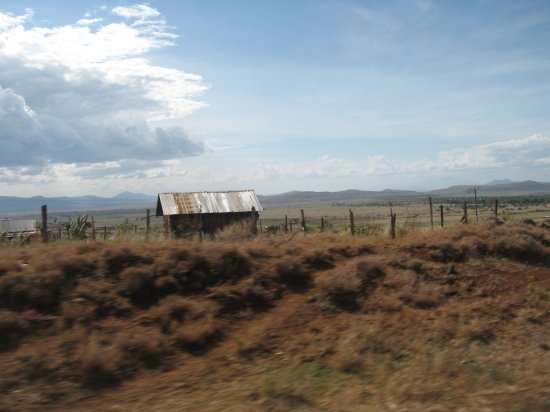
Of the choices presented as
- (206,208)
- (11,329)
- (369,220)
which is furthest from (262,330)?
(369,220)

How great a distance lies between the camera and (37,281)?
31.1ft

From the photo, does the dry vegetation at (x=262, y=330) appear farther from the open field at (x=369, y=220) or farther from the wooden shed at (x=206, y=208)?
the wooden shed at (x=206, y=208)

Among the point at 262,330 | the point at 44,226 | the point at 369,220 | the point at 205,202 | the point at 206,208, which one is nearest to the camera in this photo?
the point at 262,330

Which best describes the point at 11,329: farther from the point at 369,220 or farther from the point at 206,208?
the point at 369,220

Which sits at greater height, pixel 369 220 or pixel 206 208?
pixel 206 208

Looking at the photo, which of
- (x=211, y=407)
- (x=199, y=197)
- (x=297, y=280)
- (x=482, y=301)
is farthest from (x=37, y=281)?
(x=199, y=197)

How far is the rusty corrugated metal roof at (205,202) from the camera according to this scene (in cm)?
3088

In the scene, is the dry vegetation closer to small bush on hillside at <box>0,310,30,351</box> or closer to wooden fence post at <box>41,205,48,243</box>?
small bush on hillside at <box>0,310,30,351</box>

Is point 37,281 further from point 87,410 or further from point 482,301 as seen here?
point 482,301

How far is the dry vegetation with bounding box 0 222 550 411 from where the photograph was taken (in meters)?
6.84

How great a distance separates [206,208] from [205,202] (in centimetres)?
70

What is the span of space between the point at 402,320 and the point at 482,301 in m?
2.98

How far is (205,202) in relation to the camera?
31.9 m

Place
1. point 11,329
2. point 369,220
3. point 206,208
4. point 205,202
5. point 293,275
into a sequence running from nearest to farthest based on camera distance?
point 11,329 → point 293,275 → point 206,208 → point 205,202 → point 369,220
